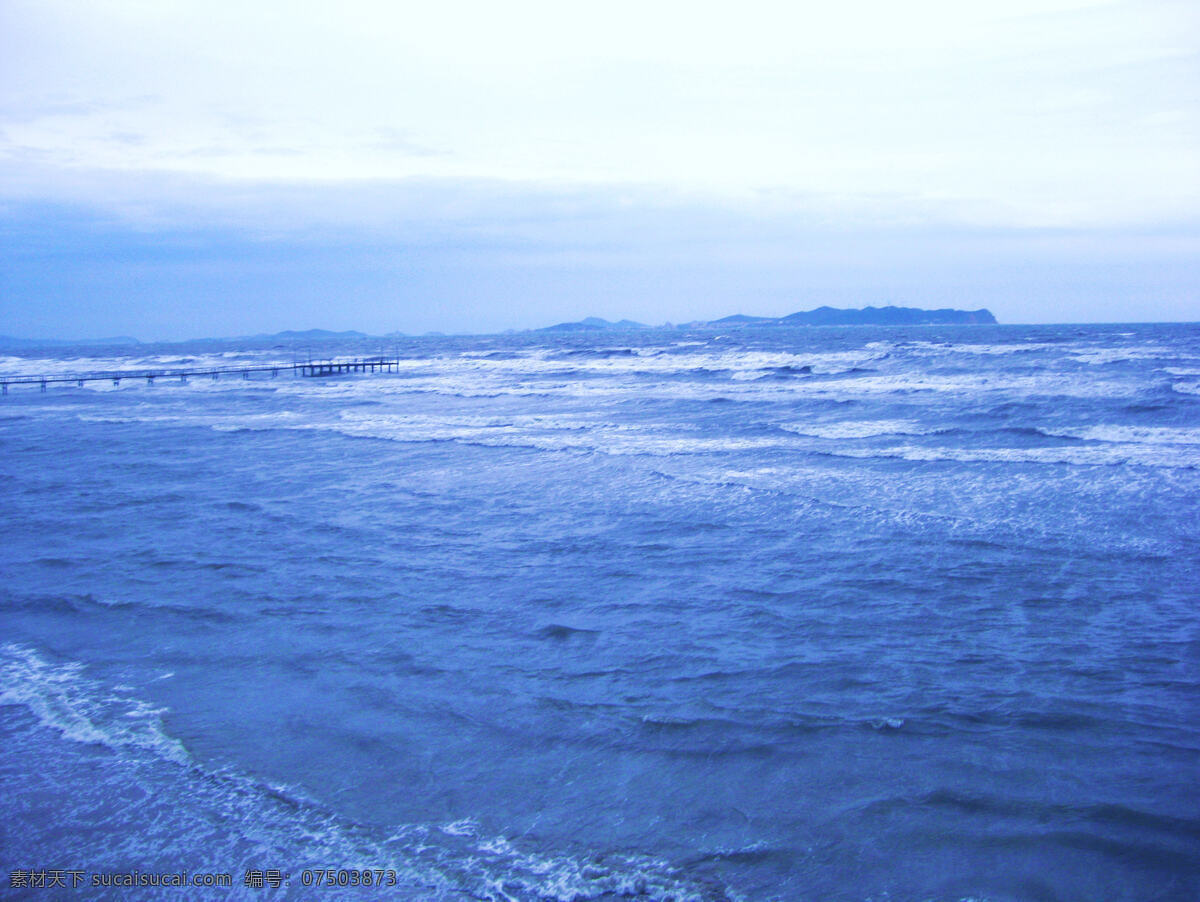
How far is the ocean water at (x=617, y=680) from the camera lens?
430 centimetres

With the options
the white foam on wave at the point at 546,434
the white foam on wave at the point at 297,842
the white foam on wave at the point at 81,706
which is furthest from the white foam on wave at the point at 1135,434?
the white foam on wave at the point at 81,706

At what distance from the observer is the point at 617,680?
633cm

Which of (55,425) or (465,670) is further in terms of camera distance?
(55,425)

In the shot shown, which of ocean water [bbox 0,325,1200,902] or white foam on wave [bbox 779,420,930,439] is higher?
white foam on wave [bbox 779,420,930,439]

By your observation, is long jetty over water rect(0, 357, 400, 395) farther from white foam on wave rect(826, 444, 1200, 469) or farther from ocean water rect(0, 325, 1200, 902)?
white foam on wave rect(826, 444, 1200, 469)

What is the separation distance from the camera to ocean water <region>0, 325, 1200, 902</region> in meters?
4.30

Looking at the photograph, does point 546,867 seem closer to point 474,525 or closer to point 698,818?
point 698,818

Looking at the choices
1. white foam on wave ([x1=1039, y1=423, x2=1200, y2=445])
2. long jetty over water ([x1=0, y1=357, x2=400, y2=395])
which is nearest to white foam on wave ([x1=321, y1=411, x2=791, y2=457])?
white foam on wave ([x1=1039, y1=423, x2=1200, y2=445])

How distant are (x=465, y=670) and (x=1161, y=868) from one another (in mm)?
4639

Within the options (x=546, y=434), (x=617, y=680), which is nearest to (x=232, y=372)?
(x=546, y=434)

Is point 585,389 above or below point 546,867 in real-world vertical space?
above

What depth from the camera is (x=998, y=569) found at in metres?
8.91

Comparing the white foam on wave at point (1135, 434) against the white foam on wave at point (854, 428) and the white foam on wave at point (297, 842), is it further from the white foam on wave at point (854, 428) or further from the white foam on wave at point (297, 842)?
the white foam on wave at point (297, 842)

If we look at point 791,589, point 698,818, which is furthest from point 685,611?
point 698,818
